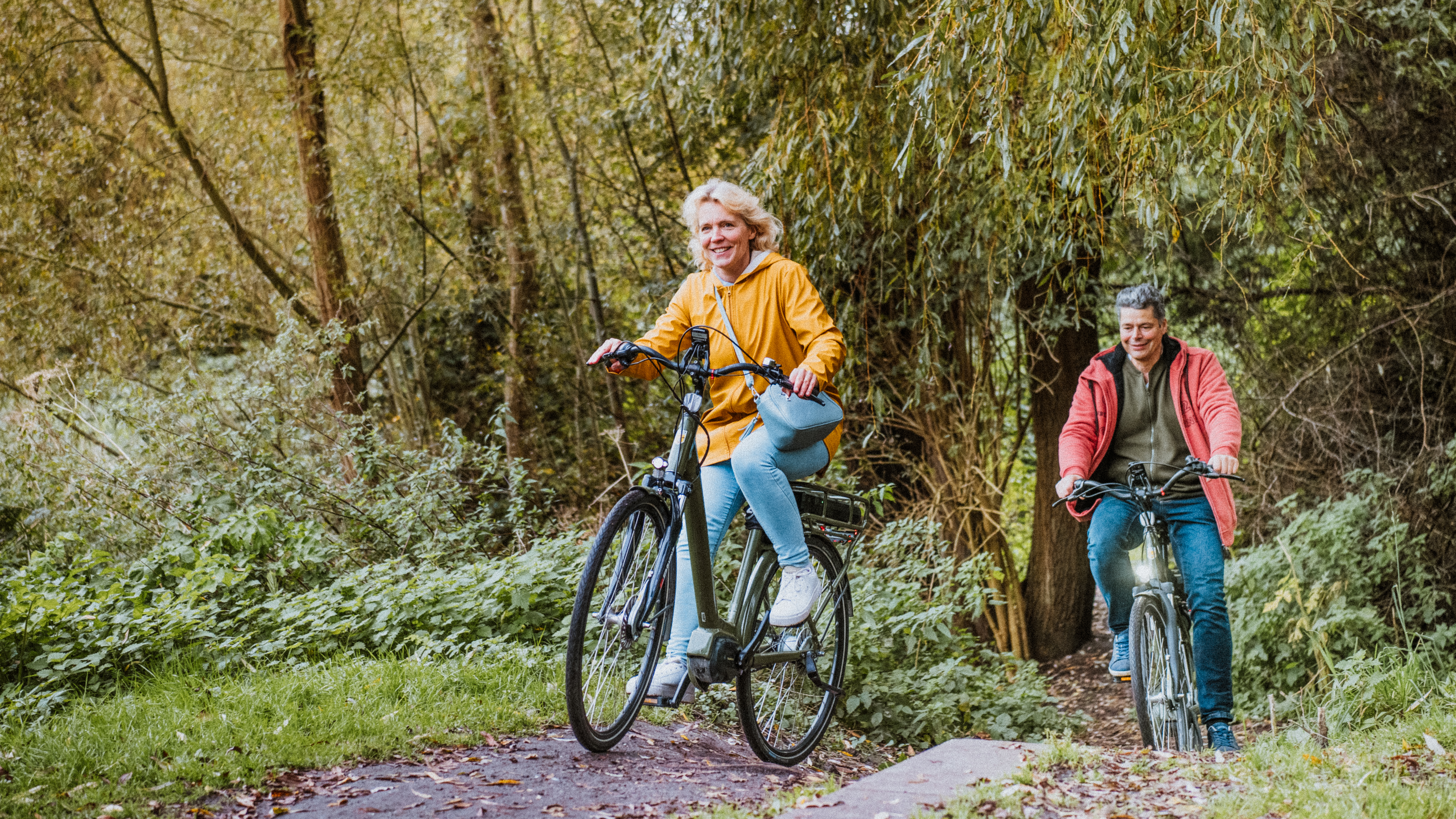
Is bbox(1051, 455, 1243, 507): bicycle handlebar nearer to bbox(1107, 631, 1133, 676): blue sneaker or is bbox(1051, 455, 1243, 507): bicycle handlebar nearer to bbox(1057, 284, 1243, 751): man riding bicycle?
bbox(1057, 284, 1243, 751): man riding bicycle

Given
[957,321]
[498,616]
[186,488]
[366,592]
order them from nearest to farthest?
[498,616] → [366,592] → [186,488] → [957,321]

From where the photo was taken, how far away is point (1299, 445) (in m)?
7.06

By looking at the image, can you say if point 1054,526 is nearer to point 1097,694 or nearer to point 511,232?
point 1097,694

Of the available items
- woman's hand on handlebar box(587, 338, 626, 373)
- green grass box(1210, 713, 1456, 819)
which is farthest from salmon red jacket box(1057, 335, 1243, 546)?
woman's hand on handlebar box(587, 338, 626, 373)

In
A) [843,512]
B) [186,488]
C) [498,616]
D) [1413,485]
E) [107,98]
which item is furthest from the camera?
[107,98]

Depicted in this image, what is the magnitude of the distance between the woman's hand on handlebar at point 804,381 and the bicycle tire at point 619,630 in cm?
56

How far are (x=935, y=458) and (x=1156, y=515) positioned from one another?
381cm

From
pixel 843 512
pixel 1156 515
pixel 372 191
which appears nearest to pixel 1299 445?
pixel 1156 515

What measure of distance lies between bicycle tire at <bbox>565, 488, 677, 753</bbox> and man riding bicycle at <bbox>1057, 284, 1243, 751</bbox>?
1.68 meters

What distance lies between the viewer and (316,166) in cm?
997

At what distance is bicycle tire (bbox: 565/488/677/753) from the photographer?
316 centimetres

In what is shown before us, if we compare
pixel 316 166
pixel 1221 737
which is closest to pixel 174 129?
pixel 316 166

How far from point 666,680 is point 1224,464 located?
2.06 meters

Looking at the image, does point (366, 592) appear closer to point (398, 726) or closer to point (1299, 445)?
point (398, 726)
